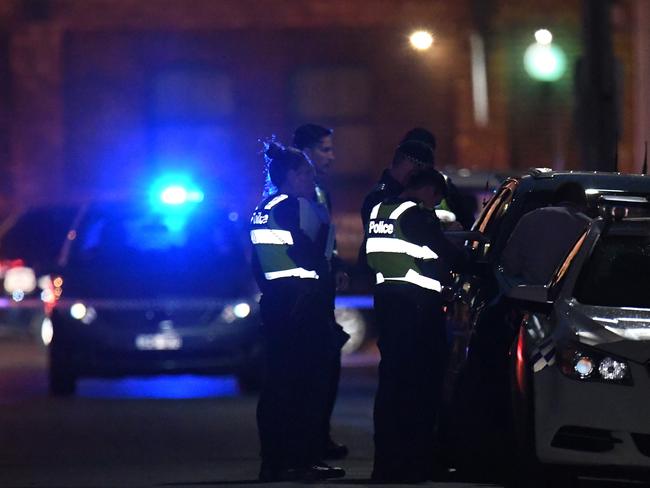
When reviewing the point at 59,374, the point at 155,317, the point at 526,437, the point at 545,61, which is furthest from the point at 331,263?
the point at 545,61

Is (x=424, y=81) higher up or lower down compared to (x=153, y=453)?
higher up

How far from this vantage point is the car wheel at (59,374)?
17734 millimetres

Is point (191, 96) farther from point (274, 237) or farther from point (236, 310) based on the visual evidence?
point (274, 237)

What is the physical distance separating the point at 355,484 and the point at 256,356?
245 inches

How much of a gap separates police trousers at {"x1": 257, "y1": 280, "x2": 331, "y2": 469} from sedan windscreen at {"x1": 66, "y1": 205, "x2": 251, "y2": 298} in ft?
19.0

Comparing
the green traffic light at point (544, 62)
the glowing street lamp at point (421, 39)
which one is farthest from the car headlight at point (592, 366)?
the green traffic light at point (544, 62)

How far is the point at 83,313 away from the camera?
17.8 m

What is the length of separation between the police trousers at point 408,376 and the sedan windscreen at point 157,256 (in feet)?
20.8

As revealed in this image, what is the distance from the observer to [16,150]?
3212 cm

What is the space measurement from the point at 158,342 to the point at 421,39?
1389cm

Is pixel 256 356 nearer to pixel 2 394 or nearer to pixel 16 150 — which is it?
pixel 2 394

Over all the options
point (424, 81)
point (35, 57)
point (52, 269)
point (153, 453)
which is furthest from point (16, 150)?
point (153, 453)

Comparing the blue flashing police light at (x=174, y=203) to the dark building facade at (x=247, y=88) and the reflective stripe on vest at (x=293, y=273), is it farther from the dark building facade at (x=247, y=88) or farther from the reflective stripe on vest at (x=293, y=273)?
the dark building facade at (x=247, y=88)

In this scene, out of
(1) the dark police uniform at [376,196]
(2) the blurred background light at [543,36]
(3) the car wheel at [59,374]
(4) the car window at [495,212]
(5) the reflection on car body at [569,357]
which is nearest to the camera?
(5) the reflection on car body at [569,357]
